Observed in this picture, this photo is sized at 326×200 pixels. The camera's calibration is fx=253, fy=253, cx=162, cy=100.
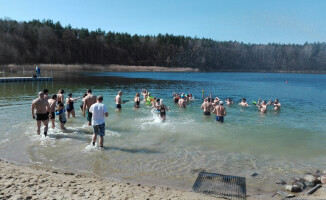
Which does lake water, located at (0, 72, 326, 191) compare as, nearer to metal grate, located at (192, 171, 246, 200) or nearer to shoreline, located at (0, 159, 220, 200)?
metal grate, located at (192, 171, 246, 200)

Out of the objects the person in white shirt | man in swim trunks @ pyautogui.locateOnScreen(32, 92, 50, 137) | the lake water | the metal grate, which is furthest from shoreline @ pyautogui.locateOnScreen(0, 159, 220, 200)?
man in swim trunks @ pyautogui.locateOnScreen(32, 92, 50, 137)

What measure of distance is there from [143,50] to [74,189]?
12187 cm

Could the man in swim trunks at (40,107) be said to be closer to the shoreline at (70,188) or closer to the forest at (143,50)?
the shoreline at (70,188)

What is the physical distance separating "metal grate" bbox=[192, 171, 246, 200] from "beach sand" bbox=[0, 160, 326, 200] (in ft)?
1.03

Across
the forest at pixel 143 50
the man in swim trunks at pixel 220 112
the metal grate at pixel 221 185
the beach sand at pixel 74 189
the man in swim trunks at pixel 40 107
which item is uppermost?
the forest at pixel 143 50

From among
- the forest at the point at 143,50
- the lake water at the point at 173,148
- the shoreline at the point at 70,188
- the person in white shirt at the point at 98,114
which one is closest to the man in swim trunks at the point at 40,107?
the lake water at the point at 173,148

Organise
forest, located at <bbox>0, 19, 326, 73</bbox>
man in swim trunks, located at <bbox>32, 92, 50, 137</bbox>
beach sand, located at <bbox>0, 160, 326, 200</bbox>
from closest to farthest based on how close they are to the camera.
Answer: beach sand, located at <bbox>0, 160, 326, 200</bbox>, man in swim trunks, located at <bbox>32, 92, 50, 137</bbox>, forest, located at <bbox>0, 19, 326, 73</bbox>

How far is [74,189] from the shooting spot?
20.2 ft

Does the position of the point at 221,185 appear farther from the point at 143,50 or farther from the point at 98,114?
the point at 143,50

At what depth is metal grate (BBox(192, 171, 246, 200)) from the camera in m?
6.48

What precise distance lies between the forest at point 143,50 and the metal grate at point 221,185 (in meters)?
83.9

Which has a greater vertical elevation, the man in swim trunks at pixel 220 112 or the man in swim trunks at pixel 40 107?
the man in swim trunks at pixel 40 107

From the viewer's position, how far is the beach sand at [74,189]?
19.2ft

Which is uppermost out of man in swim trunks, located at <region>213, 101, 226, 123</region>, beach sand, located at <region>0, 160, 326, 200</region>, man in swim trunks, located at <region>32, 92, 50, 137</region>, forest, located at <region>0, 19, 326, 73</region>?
forest, located at <region>0, 19, 326, 73</region>
